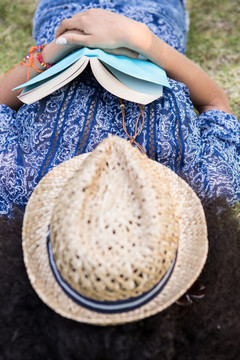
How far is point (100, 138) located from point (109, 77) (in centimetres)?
22

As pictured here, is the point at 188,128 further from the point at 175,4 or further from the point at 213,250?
the point at 175,4

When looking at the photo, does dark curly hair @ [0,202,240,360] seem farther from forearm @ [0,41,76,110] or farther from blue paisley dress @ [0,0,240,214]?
forearm @ [0,41,76,110]

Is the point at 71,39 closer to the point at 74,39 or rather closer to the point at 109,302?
the point at 74,39

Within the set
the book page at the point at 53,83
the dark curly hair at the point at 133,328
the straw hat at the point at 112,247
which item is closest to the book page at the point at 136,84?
the book page at the point at 53,83

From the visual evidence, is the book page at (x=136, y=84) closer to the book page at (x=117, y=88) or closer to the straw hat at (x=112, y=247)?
the book page at (x=117, y=88)

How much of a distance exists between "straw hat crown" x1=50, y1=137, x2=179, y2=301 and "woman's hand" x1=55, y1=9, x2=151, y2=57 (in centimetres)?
59

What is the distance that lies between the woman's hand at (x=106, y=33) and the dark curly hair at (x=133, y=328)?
765 millimetres

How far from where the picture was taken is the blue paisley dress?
1.44 meters

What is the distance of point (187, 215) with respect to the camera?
A: 1174 millimetres

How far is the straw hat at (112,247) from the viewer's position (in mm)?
901

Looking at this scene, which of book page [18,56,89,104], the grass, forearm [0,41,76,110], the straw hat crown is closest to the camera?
the straw hat crown

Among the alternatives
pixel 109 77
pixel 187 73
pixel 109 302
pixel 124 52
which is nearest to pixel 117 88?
pixel 109 77

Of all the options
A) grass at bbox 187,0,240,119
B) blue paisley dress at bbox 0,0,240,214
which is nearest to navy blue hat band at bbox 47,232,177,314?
blue paisley dress at bbox 0,0,240,214

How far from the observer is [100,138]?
146 cm
